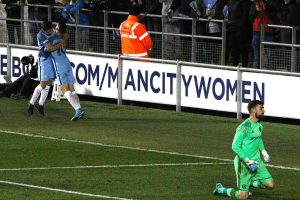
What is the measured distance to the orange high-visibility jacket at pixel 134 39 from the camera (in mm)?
30556

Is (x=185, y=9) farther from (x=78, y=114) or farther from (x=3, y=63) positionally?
(x=78, y=114)

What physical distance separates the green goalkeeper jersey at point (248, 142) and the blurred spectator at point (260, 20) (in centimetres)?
1207

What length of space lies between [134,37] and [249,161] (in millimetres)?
12718

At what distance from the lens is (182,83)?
2998 centimetres

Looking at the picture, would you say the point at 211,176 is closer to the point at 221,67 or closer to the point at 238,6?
the point at 221,67

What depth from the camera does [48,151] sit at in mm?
23594

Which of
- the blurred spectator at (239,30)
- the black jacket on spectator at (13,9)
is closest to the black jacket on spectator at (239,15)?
the blurred spectator at (239,30)

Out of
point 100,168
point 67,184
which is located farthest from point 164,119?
point 67,184

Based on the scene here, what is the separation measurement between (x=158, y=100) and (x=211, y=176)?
1005cm

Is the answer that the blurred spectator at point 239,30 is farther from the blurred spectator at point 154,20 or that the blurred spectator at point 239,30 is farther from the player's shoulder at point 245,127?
the player's shoulder at point 245,127

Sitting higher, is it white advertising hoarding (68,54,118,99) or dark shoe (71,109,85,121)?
white advertising hoarding (68,54,118,99)

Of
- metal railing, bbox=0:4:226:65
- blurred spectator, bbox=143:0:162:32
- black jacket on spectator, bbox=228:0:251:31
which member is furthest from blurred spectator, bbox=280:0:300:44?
blurred spectator, bbox=143:0:162:32

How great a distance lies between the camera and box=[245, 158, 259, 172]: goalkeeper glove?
18.1 metres

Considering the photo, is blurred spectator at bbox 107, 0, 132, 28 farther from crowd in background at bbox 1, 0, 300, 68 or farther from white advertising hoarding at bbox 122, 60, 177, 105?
white advertising hoarding at bbox 122, 60, 177, 105
